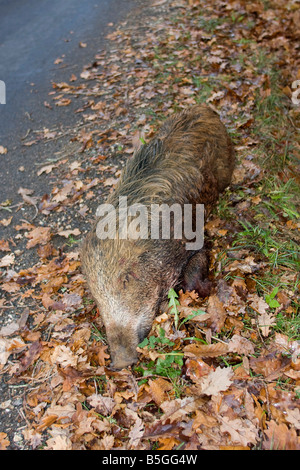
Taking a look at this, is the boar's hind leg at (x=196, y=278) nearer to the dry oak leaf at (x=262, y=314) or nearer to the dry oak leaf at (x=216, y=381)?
the dry oak leaf at (x=262, y=314)

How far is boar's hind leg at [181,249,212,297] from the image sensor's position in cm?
394

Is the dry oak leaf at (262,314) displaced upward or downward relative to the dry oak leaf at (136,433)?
downward

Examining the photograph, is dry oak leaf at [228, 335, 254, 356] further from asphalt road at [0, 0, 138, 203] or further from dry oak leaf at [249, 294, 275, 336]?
asphalt road at [0, 0, 138, 203]

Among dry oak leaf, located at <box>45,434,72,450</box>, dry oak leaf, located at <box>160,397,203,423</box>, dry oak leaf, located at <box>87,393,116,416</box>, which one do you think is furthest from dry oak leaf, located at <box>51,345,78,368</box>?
dry oak leaf, located at <box>160,397,203,423</box>

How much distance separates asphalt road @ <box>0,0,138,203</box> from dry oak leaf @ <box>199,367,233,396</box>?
162 inches

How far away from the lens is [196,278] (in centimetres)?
395

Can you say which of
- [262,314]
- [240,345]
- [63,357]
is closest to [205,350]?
[240,345]

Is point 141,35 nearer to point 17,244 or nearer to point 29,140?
point 29,140

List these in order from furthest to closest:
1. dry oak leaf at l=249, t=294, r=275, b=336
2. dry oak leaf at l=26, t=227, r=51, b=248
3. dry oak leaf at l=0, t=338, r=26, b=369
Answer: dry oak leaf at l=26, t=227, r=51, b=248 < dry oak leaf at l=0, t=338, r=26, b=369 < dry oak leaf at l=249, t=294, r=275, b=336

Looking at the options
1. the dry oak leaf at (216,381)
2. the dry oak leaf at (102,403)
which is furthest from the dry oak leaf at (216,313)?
the dry oak leaf at (102,403)

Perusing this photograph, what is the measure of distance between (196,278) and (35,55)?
8165 millimetres

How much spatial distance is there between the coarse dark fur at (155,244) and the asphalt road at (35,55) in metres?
2.85

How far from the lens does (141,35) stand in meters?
9.41

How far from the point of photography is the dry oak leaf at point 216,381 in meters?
3.03
